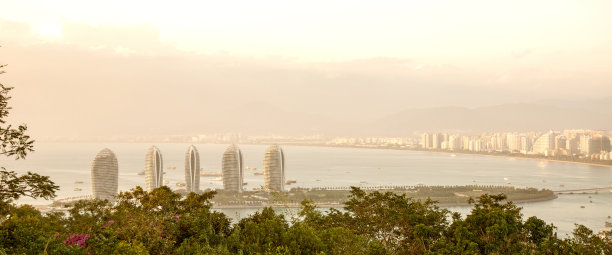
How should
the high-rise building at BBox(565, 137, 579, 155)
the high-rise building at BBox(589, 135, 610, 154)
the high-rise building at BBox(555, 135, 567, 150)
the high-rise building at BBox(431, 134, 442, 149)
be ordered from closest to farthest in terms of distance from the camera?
the high-rise building at BBox(589, 135, 610, 154) → the high-rise building at BBox(565, 137, 579, 155) → the high-rise building at BBox(555, 135, 567, 150) → the high-rise building at BBox(431, 134, 442, 149)

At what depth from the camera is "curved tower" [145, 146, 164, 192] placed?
29.1 meters

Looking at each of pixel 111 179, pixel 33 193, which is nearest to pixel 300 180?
pixel 111 179

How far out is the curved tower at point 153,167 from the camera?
29125 millimetres

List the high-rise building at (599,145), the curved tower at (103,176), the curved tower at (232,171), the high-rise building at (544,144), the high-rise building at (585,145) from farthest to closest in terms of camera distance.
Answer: the high-rise building at (544,144) < the high-rise building at (585,145) < the high-rise building at (599,145) < the curved tower at (232,171) < the curved tower at (103,176)

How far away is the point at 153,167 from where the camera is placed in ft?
96.2

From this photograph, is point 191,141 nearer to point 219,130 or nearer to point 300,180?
point 219,130

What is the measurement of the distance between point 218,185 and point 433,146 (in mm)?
69134

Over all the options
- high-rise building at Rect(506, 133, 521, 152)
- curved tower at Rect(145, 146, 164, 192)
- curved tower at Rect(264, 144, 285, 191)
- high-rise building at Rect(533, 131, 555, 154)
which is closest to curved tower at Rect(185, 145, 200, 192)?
curved tower at Rect(145, 146, 164, 192)

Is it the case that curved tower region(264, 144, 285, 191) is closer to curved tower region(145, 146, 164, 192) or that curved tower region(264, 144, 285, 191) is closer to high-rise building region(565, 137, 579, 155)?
curved tower region(145, 146, 164, 192)

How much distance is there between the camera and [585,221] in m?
23.9

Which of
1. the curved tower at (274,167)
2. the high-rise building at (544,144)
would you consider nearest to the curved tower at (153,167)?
→ the curved tower at (274,167)

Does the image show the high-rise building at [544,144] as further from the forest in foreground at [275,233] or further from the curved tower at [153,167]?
the forest in foreground at [275,233]

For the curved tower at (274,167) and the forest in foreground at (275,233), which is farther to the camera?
the curved tower at (274,167)

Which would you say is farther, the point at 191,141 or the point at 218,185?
the point at 191,141
